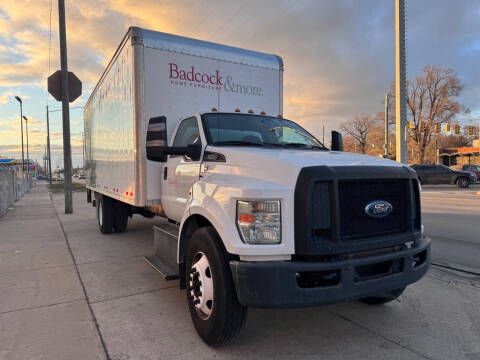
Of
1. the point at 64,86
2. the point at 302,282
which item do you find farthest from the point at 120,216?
the point at 64,86

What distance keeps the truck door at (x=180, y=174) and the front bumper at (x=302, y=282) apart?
1529 mm

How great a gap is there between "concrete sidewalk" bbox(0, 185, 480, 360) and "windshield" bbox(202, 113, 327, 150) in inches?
73.1

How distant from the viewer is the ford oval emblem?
9.63 feet

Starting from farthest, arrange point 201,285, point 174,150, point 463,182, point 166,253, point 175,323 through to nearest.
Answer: point 463,182
point 166,253
point 174,150
point 175,323
point 201,285

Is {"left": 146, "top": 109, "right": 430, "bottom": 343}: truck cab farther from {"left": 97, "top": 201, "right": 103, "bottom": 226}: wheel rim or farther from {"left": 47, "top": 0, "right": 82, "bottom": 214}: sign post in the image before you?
{"left": 47, "top": 0, "right": 82, "bottom": 214}: sign post

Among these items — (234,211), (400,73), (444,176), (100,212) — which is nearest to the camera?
(234,211)

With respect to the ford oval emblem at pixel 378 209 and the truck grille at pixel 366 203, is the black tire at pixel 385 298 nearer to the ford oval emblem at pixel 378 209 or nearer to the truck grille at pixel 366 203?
the truck grille at pixel 366 203

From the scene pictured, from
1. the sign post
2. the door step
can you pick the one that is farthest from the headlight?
the sign post

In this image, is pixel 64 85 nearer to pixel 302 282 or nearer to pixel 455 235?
pixel 455 235

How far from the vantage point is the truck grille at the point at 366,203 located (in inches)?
112

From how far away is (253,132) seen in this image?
171 inches

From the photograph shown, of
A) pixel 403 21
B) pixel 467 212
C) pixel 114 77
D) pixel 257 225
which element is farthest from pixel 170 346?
pixel 403 21

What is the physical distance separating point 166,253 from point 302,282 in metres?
2.19

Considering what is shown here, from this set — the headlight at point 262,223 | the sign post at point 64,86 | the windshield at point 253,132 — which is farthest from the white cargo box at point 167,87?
the sign post at point 64,86
